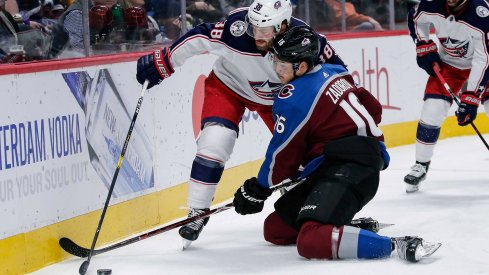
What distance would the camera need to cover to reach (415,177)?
6449mm

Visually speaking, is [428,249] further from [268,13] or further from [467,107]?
[467,107]

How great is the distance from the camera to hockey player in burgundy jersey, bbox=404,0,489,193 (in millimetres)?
6293

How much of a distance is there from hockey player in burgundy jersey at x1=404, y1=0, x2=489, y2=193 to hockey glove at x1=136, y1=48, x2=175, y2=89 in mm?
2048

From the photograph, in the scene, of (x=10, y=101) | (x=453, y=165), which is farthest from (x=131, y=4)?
(x=453, y=165)

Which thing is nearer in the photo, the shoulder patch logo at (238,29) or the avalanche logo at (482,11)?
the shoulder patch logo at (238,29)

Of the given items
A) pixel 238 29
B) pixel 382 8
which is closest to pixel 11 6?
pixel 238 29

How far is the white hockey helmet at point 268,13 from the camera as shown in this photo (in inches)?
184

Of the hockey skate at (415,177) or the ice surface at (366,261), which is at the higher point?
the ice surface at (366,261)

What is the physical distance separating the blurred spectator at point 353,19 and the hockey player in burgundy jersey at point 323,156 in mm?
3981

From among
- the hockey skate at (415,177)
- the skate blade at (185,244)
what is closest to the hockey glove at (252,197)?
the skate blade at (185,244)

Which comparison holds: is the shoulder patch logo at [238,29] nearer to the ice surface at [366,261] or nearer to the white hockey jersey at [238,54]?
the white hockey jersey at [238,54]

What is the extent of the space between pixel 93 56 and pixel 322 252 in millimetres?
1637

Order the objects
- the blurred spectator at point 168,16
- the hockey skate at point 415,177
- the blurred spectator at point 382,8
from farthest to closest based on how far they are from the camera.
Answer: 1. the blurred spectator at point 382,8
2. the hockey skate at point 415,177
3. the blurred spectator at point 168,16

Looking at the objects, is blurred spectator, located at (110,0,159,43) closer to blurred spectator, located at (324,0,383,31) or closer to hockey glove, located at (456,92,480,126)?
hockey glove, located at (456,92,480,126)
